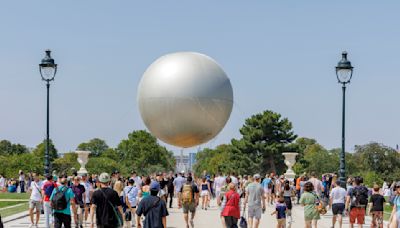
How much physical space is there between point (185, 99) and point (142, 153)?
88.9 metres

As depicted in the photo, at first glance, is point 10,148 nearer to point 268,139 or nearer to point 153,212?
point 268,139

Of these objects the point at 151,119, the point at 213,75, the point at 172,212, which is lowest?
the point at 172,212

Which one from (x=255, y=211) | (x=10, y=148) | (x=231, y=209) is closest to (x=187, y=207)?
(x=255, y=211)

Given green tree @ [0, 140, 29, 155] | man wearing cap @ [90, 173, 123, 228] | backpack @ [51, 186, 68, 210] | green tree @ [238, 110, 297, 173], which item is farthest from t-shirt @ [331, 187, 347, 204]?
green tree @ [0, 140, 29, 155]

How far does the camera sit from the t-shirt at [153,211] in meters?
11.7

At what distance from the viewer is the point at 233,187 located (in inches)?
Answer: 642

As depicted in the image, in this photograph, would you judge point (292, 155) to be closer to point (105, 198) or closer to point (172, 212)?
point (172, 212)

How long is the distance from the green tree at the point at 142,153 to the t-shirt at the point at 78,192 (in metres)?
89.6

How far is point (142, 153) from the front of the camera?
11200 centimetres

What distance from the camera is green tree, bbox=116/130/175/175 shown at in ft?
366

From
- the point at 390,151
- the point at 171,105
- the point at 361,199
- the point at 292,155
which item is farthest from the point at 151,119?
the point at 390,151

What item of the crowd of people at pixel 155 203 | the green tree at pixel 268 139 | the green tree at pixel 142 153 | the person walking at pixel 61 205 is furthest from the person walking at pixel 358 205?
the green tree at pixel 142 153

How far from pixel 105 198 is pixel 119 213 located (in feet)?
1.24

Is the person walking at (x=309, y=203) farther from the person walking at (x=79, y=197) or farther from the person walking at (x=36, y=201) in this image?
the person walking at (x=36, y=201)
